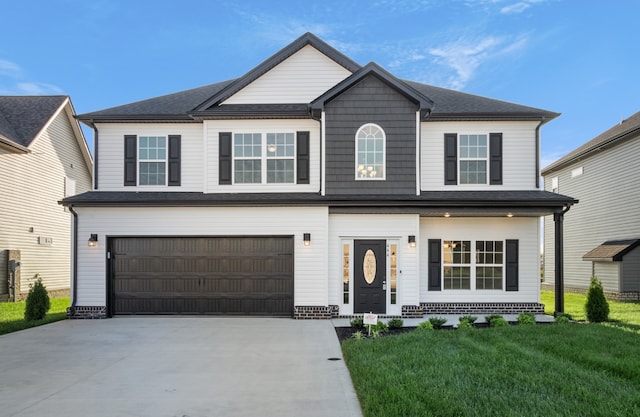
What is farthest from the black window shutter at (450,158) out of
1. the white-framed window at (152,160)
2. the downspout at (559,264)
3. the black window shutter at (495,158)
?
the white-framed window at (152,160)

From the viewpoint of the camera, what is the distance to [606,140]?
18.6 meters

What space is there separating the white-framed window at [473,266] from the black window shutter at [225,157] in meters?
6.65

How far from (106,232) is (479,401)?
36.2 ft

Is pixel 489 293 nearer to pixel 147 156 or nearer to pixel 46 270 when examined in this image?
pixel 147 156

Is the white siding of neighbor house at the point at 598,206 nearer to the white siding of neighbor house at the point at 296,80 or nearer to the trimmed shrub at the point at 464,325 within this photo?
the trimmed shrub at the point at 464,325

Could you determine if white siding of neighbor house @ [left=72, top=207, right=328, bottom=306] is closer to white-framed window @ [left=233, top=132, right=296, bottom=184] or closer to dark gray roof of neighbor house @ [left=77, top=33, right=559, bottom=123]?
white-framed window @ [left=233, top=132, right=296, bottom=184]

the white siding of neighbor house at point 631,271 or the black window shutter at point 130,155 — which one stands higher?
the black window shutter at point 130,155

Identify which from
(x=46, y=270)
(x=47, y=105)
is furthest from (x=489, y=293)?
(x=47, y=105)

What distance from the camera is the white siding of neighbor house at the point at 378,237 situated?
1274 centimetres

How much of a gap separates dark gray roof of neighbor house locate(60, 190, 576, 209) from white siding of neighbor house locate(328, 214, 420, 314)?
1.50ft

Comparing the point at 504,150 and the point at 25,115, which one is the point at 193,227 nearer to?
the point at 504,150

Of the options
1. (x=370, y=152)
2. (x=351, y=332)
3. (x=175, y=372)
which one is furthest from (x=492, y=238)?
(x=175, y=372)

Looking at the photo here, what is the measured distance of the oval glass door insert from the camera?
1285 cm

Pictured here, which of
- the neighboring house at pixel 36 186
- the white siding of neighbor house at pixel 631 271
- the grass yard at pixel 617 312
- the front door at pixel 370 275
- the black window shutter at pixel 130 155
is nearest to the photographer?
the grass yard at pixel 617 312
